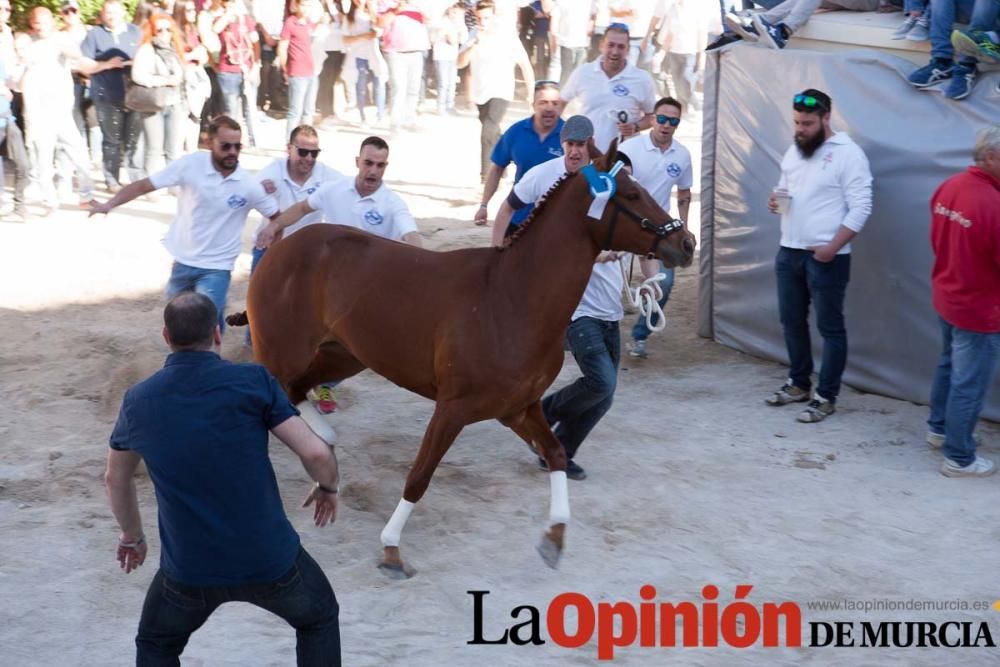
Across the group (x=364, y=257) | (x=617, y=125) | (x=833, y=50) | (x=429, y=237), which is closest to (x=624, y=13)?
(x=429, y=237)

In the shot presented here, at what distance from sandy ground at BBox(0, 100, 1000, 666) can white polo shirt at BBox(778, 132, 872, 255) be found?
1282 millimetres

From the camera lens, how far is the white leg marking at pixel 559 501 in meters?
6.13

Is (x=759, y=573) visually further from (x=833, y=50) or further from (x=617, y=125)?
(x=617, y=125)

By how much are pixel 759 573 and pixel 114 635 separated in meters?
3.02

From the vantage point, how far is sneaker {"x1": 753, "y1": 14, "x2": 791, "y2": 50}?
937 cm

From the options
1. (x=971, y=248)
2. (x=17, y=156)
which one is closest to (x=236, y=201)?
(x=971, y=248)

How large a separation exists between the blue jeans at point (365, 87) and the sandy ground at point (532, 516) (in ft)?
29.6

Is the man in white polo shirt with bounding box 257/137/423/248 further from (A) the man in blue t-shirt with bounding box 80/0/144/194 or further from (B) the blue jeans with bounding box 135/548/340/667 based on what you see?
(A) the man in blue t-shirt with bounding box 80/0/144/194

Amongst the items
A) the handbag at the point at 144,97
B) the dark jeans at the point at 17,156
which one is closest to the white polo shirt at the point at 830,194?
the handbag at the point at 144,97

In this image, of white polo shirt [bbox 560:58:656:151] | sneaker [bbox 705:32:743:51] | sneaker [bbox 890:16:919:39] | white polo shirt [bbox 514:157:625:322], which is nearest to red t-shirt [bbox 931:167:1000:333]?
sneaker [bbox 890:16:919:39]

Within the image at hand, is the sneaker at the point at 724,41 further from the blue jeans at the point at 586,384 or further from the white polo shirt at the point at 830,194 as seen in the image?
the blue jeans at the point at 586,384

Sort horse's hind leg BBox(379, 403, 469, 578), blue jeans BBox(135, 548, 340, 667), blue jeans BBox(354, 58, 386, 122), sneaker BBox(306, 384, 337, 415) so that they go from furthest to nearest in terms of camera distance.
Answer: blue jeans BBox(354, 58, 386, 122) < sneaker BBox(306, 384, 337, 415) < horse's hind leg BBox(379, 403, 469, 578) < blue jeans BBox(135, 548, 340, 667)

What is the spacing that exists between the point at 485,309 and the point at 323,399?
2423mm

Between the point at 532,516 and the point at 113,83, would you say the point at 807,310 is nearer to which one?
the point at 532,516
